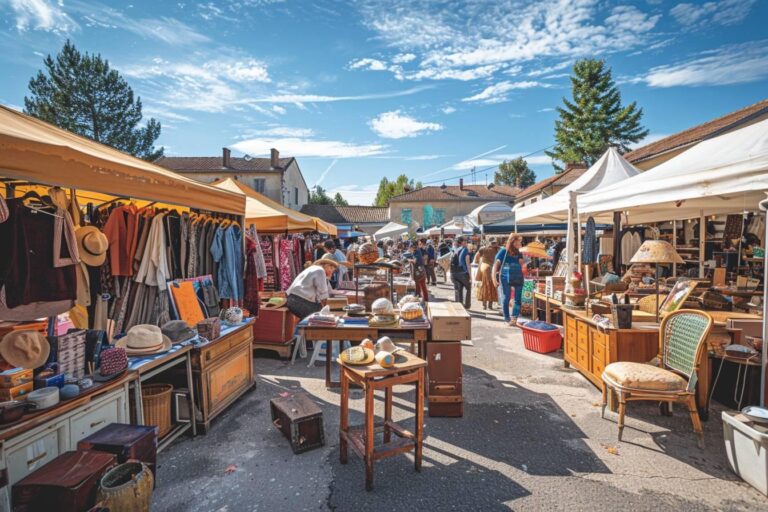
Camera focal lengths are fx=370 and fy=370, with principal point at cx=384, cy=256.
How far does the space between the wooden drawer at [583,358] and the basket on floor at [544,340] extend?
42.3 inches

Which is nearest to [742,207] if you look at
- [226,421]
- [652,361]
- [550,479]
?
[652,361]

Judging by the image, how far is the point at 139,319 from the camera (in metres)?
4.51

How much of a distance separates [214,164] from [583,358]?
36390mm

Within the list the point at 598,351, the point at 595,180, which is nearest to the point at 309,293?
the point at 598,351

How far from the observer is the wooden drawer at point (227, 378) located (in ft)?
12.6

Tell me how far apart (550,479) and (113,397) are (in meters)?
3.53

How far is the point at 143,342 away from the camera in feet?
11.2

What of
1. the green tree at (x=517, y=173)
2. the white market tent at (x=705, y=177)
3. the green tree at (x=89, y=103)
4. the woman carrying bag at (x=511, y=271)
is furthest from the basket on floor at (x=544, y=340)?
the green tree at (x=517, y=173)

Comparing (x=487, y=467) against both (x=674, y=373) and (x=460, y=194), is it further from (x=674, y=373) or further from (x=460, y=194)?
(x=460, y=194)

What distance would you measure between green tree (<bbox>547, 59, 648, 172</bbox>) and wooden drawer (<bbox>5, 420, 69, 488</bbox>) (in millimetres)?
34432

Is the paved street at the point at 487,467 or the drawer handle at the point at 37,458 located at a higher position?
the drawer handle at the point at 37,458

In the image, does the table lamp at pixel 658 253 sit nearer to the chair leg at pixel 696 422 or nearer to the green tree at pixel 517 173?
the chair leg at pixel 696 422

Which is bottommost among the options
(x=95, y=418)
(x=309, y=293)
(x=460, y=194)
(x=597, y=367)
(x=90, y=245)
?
(x=597, y=367)

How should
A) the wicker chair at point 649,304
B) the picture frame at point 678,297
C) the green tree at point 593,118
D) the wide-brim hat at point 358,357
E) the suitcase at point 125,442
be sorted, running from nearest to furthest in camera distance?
the suitcase at point 125,442, the wide-brim hat at point 358,357, the picture frame at point 678,297, the wicker chair at point 649,304, the green tree at point 593,118
